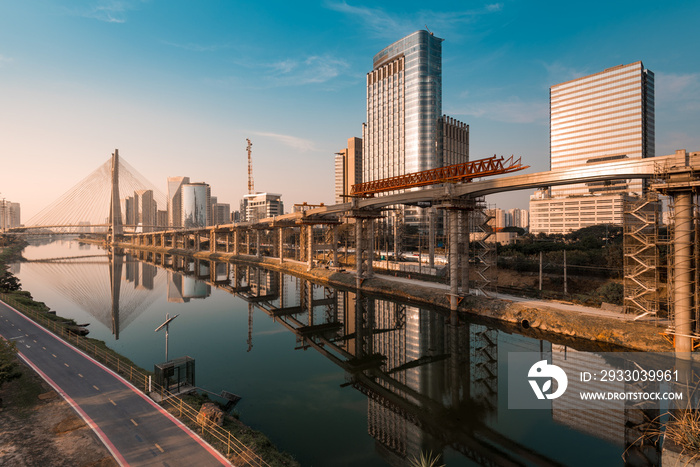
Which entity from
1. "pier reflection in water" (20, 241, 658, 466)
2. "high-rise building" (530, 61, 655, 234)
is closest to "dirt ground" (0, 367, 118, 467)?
"pier reflection in water" (20, 241, 658, 466)

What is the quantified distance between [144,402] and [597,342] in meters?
36.9

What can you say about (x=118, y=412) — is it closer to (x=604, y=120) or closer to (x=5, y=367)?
(x=5, y=367)

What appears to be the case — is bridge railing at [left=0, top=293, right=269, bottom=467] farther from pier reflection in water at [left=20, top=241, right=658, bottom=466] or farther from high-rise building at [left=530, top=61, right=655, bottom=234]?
high-rise building at [left=530, top=61, right=655, bottom=234]

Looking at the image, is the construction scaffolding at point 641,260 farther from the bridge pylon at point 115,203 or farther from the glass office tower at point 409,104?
the bridge pylon at point 115,203

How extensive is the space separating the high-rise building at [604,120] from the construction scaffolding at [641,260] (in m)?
116

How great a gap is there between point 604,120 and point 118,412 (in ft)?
608

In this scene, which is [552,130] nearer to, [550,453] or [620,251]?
[620,251]

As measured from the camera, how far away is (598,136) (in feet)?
481

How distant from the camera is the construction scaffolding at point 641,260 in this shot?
2908 cm

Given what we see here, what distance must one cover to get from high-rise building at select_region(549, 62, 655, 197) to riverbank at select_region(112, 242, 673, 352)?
11162cm

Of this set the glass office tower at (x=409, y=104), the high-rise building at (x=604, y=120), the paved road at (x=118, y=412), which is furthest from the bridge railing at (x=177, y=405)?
the high-rise building at (x=604, y=120)

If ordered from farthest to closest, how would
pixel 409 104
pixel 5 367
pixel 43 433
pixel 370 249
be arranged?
1. pixel 409 104
2. pixel 370 249
3. pixel 5 367
4. pixel 43 433

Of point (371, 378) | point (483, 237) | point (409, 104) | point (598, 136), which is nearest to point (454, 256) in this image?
point (483, 237)

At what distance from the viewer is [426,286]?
177ft
